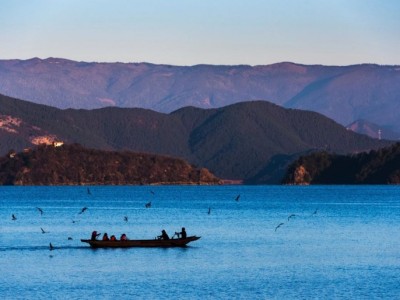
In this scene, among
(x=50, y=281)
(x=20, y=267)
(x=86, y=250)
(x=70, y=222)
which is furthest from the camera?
(x=70, y=222)

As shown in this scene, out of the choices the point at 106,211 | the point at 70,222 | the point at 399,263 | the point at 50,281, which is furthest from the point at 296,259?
the point at 106,211

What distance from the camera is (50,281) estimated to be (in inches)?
3088

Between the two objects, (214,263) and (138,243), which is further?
(138,243)

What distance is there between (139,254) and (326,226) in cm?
4622

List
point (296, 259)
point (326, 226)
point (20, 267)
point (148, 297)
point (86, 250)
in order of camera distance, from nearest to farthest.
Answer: point (148, 297) < point (20, 267) < point (296, 259) < point (86, 250) < point (326, 226)

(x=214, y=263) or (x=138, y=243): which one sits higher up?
(x=138, y=243)

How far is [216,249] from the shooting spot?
102 m

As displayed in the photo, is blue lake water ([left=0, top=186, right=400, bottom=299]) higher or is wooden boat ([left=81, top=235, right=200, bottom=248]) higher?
wooden boat ([left=81, top=235, right=200, bottom=248])

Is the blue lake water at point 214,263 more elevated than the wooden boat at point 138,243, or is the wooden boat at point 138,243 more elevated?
the wooden boat at point 138,243

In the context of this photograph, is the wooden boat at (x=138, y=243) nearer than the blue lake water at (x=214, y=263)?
No

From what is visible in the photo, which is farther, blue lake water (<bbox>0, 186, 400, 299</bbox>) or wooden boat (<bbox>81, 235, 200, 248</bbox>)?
wooden boat (<bbox>81, 235, 200, 248</bbox>)

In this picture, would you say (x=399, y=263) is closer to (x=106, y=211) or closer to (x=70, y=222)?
(x=70, y=222)

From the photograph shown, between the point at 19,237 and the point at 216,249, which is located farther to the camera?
the point at 19,237

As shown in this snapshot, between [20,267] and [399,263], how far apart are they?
93.9ft
